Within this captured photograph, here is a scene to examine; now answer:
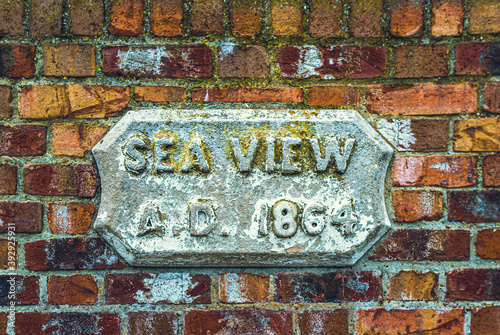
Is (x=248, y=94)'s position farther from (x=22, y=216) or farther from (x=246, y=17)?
(x=22, y=216)

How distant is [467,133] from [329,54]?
430 millimetres

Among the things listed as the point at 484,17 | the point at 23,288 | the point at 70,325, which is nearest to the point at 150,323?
the point at 70,325

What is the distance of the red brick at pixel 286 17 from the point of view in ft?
2.64

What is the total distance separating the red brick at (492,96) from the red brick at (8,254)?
4.39 ft

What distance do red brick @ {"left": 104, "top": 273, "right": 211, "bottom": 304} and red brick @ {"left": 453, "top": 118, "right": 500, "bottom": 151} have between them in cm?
80

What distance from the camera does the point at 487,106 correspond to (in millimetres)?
815

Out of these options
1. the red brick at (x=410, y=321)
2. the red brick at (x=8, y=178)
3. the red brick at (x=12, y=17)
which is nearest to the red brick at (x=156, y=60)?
the red brick at (x=12, y=17)

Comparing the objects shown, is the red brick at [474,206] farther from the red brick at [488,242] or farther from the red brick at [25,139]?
the red brick at [25,139]

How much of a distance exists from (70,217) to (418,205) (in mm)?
948

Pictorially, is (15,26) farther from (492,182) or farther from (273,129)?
(492,182)

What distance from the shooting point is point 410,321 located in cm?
83

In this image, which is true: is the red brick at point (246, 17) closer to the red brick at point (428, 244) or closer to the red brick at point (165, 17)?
the red brick at point (165, 17)

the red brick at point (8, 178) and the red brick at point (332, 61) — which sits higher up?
the red brick at point (332, 61)

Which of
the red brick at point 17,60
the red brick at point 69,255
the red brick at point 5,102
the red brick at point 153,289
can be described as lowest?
the red brick at point 153,289
